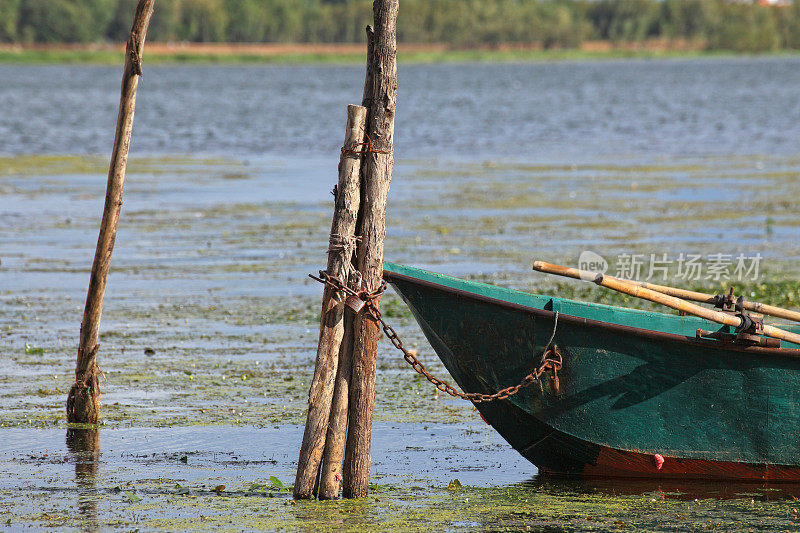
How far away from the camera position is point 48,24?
18012cm

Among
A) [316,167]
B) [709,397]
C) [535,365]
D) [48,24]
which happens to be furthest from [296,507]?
[48,24]

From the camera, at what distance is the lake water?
308 inches

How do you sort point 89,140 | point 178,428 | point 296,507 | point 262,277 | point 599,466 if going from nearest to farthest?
point 296,507 → point 599,466 → point 178,428 → point 262,277 → point 89,140

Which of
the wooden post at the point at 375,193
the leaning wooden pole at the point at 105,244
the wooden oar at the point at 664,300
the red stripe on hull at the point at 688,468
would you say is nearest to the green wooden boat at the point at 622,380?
the red stripe on hull at the point at 688,468

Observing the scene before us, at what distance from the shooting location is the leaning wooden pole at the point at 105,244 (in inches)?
364

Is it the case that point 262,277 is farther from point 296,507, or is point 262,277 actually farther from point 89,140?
point 89,140

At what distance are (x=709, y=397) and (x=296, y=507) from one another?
2.74m

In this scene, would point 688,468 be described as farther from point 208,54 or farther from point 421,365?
point 208,54

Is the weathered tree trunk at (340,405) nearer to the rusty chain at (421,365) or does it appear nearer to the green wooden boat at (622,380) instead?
the rusty chain at (421,365)

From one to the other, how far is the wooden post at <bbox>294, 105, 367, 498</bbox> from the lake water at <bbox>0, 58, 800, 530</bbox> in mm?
622

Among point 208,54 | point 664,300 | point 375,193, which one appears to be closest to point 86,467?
point 375,193

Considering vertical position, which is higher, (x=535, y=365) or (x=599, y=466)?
(x=535, y=365)

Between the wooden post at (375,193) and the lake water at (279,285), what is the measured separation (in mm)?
805

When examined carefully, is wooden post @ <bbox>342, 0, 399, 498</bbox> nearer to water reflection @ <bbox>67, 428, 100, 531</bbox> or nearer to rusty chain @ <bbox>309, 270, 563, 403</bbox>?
rusty chain @ <bbox>309, 270, 563, 403</bbox>
